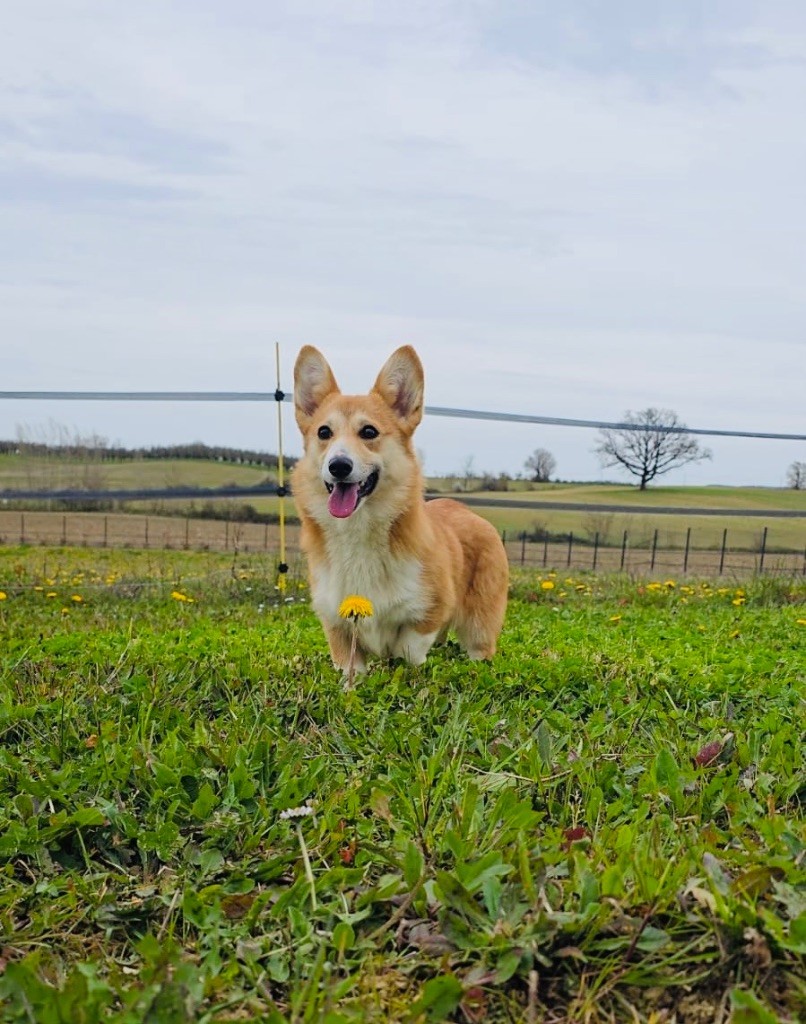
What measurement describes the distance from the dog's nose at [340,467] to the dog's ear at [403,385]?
542 mm

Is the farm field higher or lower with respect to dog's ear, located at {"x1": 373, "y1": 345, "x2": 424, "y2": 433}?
lower

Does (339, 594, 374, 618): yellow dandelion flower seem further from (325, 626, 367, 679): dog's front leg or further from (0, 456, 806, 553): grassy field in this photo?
(0, 456, 806, 553): grassy field

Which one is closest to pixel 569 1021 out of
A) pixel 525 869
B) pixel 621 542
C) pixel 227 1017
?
pixel 525 869

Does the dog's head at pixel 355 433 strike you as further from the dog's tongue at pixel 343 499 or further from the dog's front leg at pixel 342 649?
the dog's front leg at pixel 342 649

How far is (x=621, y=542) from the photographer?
434 inches

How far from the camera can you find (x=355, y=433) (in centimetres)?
437

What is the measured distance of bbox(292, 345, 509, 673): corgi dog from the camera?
434 cm

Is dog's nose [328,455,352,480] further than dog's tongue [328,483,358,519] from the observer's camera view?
No

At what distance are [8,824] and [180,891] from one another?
0.59 metres

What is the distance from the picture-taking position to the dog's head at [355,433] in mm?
4266

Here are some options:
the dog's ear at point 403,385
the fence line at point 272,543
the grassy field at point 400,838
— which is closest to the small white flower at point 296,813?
the grassy field at point 400,838

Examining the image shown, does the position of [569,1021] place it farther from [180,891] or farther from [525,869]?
[180,891]

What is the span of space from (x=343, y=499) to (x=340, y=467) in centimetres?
18

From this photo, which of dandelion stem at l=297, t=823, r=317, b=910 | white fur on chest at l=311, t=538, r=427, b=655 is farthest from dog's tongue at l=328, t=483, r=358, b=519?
dandelion stem at l=297, t=823, r=317, b=910
